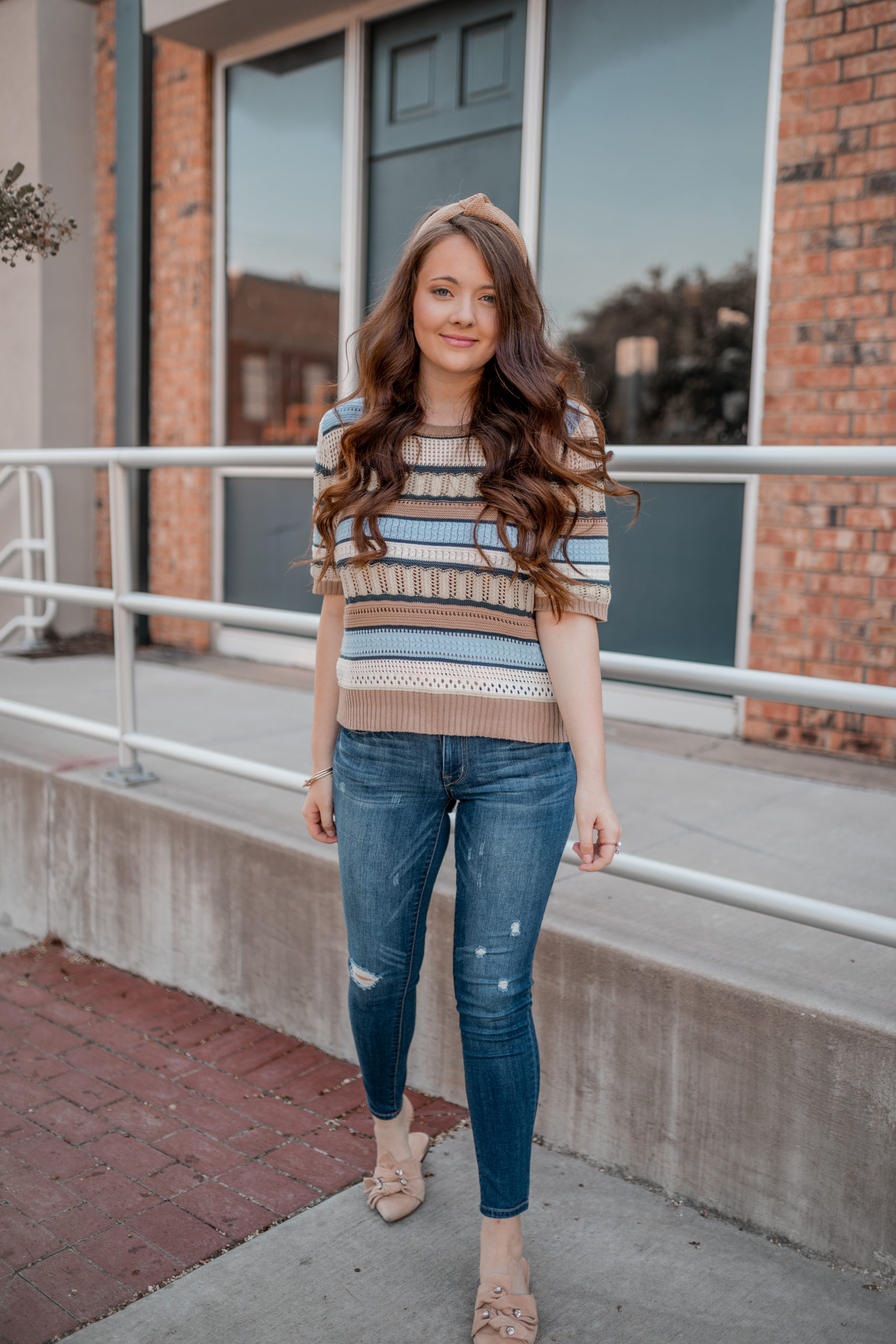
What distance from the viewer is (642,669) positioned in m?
2.48

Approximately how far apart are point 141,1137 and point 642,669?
1.56m

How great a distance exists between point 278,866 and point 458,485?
153cm

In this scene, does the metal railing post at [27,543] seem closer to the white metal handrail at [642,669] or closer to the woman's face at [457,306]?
the white metal handrail at [642,669]

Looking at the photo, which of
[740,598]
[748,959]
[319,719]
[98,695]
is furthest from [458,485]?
[98,695]

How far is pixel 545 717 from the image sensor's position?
190 centimetres

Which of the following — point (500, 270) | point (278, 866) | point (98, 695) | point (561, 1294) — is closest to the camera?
point (500, 270)

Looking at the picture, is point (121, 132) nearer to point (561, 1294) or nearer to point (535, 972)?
point (535, 972)

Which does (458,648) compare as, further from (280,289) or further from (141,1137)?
(280,289)

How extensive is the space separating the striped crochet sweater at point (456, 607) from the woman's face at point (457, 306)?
12 centimetres

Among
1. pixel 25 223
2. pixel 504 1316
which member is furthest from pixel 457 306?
pixel 25 223

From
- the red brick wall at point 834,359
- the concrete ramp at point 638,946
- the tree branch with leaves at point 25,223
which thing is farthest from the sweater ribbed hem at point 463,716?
the red brick wall at point 834,359

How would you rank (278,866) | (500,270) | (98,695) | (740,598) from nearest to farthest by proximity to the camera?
(500,270) < (278,866) < (740,598) < (98,695)

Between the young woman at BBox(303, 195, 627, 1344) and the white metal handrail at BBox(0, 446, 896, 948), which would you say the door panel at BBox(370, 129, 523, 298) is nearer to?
the white metal handrail at BBox(0, 446, 896, 948)

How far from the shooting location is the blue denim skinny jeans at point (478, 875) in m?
1.88
